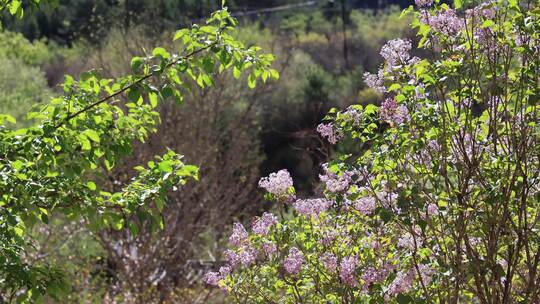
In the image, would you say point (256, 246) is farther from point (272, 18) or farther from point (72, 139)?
point (272, 18)

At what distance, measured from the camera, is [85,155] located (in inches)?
158

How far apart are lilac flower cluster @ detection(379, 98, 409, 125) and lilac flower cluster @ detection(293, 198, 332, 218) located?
548 mm

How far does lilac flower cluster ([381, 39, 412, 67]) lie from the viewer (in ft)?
10.7

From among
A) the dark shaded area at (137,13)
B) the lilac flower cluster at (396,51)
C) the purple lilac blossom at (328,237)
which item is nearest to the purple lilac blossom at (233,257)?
the purple lilac blossom at (328,237)

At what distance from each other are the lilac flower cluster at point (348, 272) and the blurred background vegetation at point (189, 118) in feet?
2.57

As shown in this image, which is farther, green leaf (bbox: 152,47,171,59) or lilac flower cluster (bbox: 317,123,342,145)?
green leaf (bbox: 152,47,171,59)

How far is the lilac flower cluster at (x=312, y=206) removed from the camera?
11.5ft

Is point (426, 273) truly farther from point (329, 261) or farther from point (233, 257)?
point (233, 257)

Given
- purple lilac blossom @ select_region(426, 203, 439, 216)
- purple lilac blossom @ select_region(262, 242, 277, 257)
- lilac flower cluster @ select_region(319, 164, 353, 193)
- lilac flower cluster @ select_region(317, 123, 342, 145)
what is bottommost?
purple lilac blossom @ select_region(262, 242, 277, 257)

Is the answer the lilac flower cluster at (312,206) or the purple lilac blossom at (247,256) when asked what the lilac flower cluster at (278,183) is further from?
the purple lilac blossom at (247,256)

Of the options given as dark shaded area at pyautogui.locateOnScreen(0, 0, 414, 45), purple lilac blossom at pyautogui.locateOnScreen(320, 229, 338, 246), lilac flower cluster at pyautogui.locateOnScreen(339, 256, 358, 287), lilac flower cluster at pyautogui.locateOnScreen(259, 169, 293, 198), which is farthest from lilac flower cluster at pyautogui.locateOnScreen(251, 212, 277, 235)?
dark shaded area at pyautogui.locateOnScreen(0, 0, 414, 45)

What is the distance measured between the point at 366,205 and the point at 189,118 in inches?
417

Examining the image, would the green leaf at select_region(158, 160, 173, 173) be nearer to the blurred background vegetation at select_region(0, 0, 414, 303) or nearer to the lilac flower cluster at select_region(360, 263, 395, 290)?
the blurred background vegetation at select_region(0, 0, 414, 303)

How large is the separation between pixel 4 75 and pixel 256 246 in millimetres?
19177
